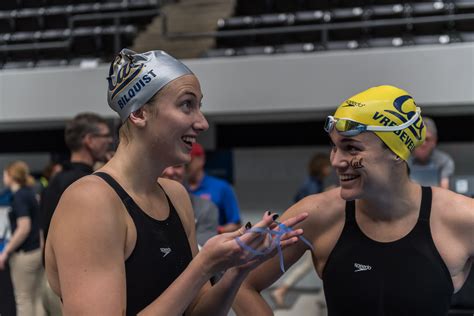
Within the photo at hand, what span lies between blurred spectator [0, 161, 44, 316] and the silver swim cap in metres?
4.17

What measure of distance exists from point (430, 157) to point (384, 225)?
3640mm

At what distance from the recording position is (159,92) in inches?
67.6

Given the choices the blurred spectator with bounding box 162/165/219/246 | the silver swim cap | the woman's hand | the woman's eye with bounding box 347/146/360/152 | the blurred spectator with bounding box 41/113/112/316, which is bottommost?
the blurred spectator with bounding box 162/165/219/246

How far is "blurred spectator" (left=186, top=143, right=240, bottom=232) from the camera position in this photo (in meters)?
4.91

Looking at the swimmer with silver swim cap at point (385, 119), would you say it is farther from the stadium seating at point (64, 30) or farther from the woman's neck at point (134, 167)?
the stadium seating at point (64, 30)

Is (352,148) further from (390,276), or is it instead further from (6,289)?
(6,289)

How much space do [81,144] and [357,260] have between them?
2.41 meters

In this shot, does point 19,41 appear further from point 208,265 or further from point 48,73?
point 208,265

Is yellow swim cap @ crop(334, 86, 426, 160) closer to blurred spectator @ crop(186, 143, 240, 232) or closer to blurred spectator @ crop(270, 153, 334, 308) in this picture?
blurred spectator @ crop(186, 143, 240, 232)

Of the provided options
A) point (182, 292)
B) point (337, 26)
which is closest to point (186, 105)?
point (182, 292)

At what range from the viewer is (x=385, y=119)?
204 cm

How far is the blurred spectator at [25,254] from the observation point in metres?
5.54

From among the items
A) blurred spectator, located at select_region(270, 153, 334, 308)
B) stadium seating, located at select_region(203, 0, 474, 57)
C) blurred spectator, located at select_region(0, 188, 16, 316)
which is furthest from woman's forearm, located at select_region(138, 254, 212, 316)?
stadium seating, located at select_region(203, 0, 474, 57)

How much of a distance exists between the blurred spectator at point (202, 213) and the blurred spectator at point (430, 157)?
5.56 feet
